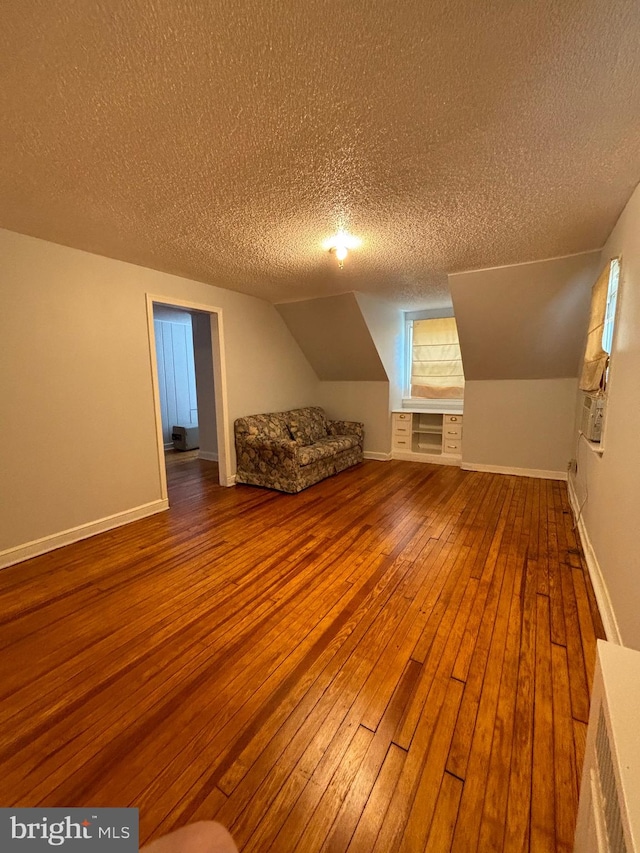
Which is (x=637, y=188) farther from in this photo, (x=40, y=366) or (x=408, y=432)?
(x=40, y=366)

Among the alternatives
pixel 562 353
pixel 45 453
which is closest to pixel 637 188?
pixel 562 353

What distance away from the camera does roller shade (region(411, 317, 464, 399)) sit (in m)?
5.28

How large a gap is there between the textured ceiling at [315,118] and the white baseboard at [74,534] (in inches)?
90.7

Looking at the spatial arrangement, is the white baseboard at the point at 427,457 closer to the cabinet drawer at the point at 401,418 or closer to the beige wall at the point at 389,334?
the cabinet drawer at the point at 401,418

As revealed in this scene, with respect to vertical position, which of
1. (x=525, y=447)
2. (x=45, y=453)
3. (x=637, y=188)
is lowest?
(x=525, y=447)

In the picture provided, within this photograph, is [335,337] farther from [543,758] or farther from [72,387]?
[543,758]

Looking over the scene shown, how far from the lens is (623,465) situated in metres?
1.74

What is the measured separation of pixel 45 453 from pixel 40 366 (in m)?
0.67

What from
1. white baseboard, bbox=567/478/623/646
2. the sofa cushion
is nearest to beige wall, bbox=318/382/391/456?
the sofa cushion

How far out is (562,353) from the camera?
3.90 metres

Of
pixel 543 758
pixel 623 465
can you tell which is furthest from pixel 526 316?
pixel 543 758

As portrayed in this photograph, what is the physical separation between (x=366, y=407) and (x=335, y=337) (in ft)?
4.11

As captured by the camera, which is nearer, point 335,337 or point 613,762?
point 613,762

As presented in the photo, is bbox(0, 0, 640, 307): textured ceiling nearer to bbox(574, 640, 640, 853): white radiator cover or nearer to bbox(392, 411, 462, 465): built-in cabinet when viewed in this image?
bbox(574, 640, 640, 853): white radiator cover
